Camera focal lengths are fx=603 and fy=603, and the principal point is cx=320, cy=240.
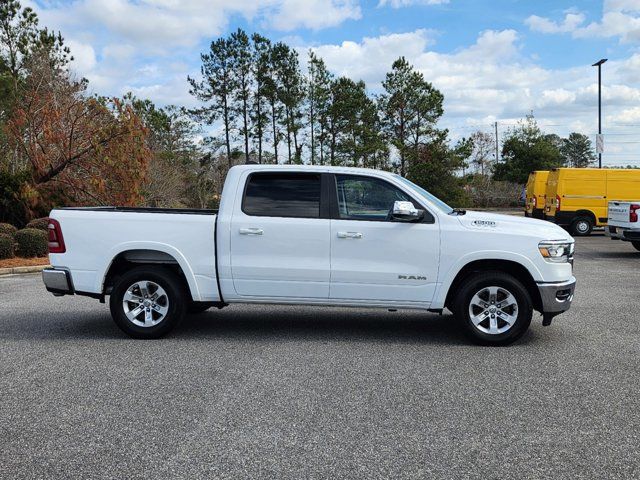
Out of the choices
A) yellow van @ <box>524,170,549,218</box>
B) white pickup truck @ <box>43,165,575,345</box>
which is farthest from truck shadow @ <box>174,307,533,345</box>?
yellow van @ <box>524,170,549,218</box>

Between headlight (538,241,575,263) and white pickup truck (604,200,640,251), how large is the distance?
9.52 meters

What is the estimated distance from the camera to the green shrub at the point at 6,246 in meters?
13.6

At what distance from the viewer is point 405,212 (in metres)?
6.05

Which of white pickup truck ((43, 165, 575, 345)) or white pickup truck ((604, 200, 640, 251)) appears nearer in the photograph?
white pickup truck ((43, 165, 575, 345))

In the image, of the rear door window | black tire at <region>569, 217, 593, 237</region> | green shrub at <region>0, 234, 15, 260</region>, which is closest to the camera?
the rear door window

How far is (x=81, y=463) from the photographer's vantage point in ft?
11.6

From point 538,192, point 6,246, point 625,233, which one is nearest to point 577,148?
point 538,192

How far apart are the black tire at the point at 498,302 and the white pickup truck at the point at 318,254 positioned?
11mm

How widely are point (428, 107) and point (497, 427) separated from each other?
134 feet

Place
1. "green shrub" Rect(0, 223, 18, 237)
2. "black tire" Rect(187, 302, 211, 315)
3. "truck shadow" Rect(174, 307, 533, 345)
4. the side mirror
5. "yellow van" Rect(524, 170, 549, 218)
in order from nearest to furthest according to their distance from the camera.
Result: the side mirror
"truck shadow" Rect(174, 307, 533, 345)
"black tire" Rect(187, 302, 211, 315)
"green shrub" Rect(0, 223, 18, 237)
"yellow van" Rect(524, 170, 549, 218)

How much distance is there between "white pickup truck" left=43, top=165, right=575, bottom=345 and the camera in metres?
6.23

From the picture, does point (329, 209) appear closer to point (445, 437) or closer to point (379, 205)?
point (379, 205)

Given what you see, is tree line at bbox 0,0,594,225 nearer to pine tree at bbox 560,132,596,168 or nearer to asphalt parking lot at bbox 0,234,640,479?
→ asphalt parking lot at bbox 0,234,640,479

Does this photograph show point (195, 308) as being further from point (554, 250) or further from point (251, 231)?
point (554, 250)
